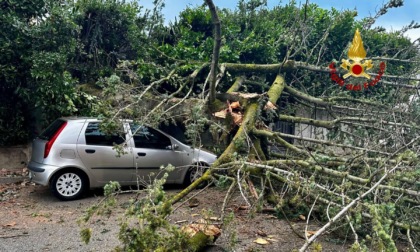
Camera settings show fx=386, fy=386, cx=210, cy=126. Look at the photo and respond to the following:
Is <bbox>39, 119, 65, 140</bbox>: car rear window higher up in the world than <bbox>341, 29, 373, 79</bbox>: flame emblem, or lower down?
lower down

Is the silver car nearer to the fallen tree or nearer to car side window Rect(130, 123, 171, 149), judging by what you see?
car side window Rect(130, 123, 171, 149)

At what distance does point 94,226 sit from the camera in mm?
5516

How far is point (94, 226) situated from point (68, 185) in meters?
1.78

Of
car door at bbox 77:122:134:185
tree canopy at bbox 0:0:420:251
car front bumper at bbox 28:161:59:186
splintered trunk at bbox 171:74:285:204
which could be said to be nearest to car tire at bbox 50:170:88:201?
car front bumper at bbox 28:161:59:186

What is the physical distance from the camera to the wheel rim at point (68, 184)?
6.94 meters

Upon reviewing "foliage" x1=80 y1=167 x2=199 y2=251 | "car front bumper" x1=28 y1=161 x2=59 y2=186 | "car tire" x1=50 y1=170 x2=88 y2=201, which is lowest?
"car tire" x1=50 y1=170 x2=88 y2=201

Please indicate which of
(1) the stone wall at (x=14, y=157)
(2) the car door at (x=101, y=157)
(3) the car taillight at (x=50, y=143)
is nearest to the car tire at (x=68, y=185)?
(2) the car door at (x=101, y=157)

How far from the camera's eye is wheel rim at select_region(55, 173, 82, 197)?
22.8 feet

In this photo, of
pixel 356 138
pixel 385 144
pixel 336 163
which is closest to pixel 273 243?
pixel 336 163

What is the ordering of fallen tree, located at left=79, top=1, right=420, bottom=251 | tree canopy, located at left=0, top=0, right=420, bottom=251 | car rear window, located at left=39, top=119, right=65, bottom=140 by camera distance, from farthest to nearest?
car rear window, located at left=39, top=119, right=65, bottom=140 → tree canopy, located at left=0, top=0, right=420, bottom=251 → fallen tree, located at left=79, top=1, right=420, bottom=251

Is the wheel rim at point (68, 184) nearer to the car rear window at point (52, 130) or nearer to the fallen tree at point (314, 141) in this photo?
the car rear window at point (52, 130)

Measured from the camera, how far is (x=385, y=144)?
5.26m

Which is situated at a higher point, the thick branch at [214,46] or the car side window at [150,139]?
the thick branch at [214,46]

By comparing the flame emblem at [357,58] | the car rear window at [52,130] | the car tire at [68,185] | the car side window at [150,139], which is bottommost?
the car tire at [68,185]
